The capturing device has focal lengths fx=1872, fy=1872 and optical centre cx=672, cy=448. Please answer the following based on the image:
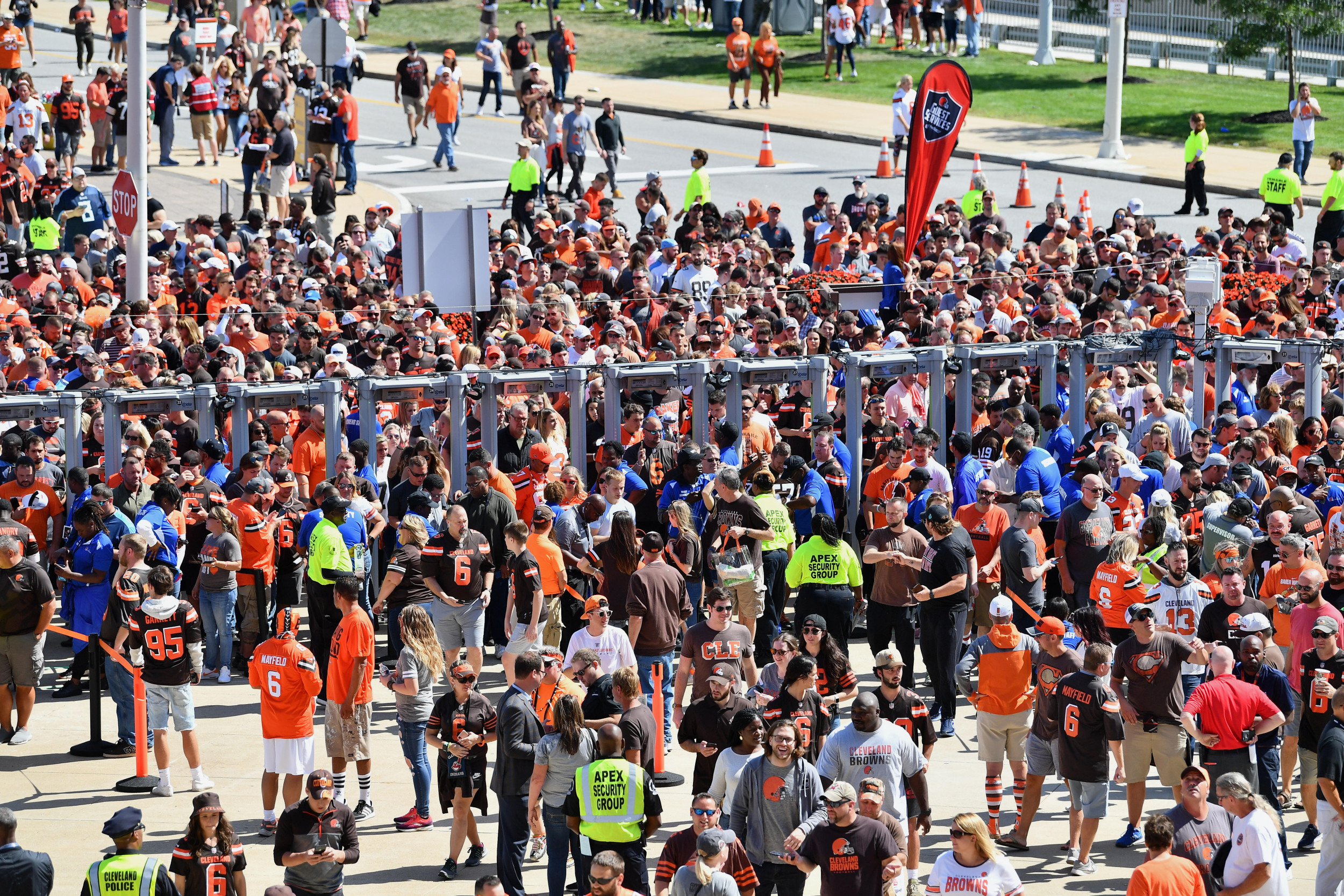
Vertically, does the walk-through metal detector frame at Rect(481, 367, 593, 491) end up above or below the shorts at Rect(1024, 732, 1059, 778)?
above

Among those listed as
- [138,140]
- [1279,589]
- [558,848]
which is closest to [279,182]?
[138,140]

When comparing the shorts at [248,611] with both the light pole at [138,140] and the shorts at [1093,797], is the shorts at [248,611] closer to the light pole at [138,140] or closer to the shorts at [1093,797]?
the light pole at [138,140]

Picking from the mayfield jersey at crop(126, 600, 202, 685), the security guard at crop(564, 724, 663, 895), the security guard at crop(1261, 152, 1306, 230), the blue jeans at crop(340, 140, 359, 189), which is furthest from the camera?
the blue jeans at crop(340, 140, 359, 189)

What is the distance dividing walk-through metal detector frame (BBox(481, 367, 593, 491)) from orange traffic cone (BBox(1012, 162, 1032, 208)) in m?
16.8

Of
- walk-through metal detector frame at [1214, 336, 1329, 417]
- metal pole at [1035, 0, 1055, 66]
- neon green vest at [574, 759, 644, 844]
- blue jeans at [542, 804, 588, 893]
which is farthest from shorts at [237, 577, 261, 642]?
metal pole at [1035, 0, 1055, 66]

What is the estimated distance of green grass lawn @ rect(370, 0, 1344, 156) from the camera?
130 ft

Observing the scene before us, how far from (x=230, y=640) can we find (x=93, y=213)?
45.1ft

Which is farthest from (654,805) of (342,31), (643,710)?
(342,31)

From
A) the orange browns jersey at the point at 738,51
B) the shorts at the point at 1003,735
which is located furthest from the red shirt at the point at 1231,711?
the orange browns jersey at the point at 738,51

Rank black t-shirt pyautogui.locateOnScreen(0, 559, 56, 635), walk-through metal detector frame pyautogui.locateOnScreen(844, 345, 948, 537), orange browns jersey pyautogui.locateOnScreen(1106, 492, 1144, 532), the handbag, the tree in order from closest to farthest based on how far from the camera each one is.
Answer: black t-shirt pyautogui.locateOnScreen(0, 559, 56, 635), the handbag, orange browns jersey pyautogui.locateOnScreen(1106, 492, 1144, 532), walk-through metal detector frame pyautogui.locateOnScreen(844, 345, 948, 537), the tree

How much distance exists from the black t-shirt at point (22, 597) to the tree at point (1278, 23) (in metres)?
29.6

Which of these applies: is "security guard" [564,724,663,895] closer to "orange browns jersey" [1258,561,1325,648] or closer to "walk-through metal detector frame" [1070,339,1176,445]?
"orange browns jersey" [1258,561,1325,648]

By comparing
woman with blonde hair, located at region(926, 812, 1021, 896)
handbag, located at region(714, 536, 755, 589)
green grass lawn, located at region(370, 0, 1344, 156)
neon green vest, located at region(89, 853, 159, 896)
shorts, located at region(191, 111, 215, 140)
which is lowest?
neon green vest, located at region(89, 853, 159, 896)

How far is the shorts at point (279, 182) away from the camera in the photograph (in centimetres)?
2980
